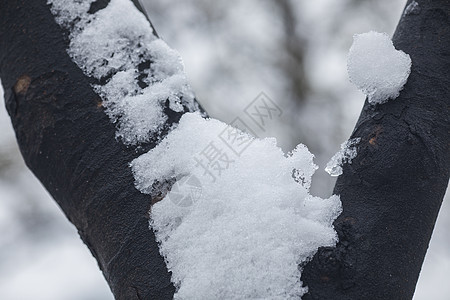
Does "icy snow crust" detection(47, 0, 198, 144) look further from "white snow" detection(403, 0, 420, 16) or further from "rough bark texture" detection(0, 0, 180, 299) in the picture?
"white snow" detection(403, 0, 420, 16)

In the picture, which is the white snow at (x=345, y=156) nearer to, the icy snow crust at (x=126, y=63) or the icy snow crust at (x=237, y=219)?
the icy snow crust at (x=237, y=219)

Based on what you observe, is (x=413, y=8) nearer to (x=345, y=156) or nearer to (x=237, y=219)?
(x=345, y=156)

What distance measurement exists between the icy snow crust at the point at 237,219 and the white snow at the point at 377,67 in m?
0.14

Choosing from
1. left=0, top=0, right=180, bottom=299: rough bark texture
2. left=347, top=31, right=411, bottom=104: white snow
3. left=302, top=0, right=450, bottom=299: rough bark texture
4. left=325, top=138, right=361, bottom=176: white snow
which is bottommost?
left=302, top=0, right=450, bottom=299: rough bark texture

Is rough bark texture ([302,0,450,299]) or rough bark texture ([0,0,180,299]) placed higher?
rough bark texture ([0,0,180,299])

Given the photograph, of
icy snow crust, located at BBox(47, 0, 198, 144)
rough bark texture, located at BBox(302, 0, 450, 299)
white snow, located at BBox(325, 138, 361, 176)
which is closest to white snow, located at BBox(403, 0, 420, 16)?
rough bark texture, located at BBox(302, 0, 450, 299)

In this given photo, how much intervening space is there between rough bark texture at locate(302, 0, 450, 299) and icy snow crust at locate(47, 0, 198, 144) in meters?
0.28

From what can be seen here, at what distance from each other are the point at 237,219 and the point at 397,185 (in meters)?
0.22

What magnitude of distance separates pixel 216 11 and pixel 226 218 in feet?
16.6

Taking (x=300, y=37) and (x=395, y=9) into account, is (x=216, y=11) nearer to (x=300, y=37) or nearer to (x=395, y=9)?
(x=300, y=37)

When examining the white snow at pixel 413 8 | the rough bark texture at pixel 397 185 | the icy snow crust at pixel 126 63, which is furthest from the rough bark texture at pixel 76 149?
the white snow at pixel 413 8

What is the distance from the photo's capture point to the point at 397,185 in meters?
0.63

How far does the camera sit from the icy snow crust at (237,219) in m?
0.58

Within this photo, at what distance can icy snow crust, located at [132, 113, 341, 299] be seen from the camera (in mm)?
584
